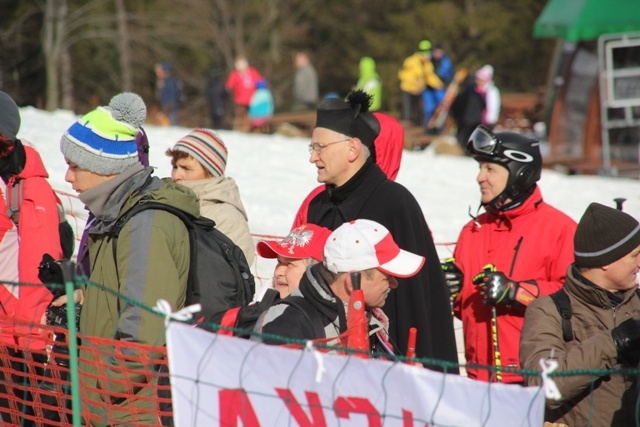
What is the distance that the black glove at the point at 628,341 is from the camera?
3.66m

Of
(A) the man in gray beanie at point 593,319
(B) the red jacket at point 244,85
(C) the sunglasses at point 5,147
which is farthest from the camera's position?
(B) the red jacket at point 244,85

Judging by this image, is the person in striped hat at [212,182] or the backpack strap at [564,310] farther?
the person in striped hat at [212,182]

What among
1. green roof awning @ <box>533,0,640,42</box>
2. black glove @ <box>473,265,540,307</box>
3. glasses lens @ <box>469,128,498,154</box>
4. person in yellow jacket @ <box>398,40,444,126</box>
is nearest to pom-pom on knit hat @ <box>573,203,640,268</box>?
black glove @ <box>473,265,540,307</box>

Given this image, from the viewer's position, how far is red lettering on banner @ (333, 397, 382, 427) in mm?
3123

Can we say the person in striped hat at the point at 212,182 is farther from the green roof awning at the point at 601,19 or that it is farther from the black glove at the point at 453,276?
the green roof awning at the point at 601,19

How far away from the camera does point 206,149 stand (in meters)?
5.20

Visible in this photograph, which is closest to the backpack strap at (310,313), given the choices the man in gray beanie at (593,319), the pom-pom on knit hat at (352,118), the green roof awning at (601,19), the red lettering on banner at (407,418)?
the red lettering on banner at (407,418)

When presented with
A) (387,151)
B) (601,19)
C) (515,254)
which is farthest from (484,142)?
(601,19)

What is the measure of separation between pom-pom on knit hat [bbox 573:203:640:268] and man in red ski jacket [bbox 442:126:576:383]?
726 millimetres

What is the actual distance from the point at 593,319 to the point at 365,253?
40.9 inches

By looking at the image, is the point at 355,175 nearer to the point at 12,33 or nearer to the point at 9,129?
the point at 9,129

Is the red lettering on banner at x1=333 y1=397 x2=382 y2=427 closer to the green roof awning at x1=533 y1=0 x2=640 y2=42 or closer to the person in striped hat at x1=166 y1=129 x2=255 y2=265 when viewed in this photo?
the person in striped hat at x1=166 y1=129 x2=255 y2=265

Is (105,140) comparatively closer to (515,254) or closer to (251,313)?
(251,313)

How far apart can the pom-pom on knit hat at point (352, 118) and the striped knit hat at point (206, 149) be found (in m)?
0.69
